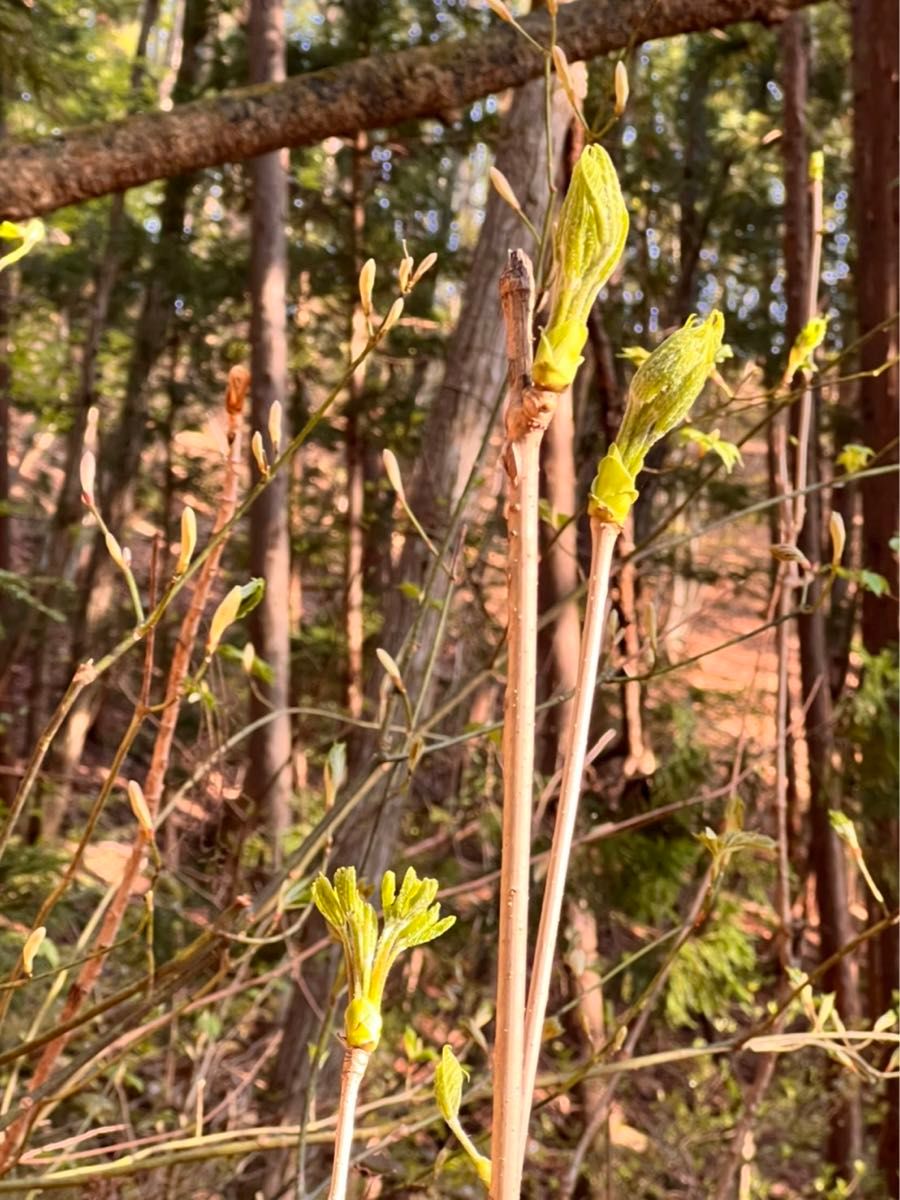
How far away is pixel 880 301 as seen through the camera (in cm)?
398

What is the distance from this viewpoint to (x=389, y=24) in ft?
25.7

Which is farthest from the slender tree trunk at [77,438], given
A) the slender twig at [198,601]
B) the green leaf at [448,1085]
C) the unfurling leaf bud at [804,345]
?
the green leaf at [448,1085]

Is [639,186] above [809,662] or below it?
above

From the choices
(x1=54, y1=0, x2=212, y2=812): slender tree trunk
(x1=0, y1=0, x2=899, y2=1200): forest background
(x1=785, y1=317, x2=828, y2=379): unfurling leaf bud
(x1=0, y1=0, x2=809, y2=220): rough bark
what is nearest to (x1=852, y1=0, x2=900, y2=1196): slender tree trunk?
(x1=0, y1=0, x2=899, y2=1200): forest background

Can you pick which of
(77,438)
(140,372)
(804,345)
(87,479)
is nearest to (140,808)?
(87,479)

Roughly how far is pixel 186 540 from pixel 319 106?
1.72 m

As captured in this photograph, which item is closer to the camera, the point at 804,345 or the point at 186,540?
the point at 186,540

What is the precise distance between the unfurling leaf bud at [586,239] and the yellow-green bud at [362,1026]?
283 millimetres

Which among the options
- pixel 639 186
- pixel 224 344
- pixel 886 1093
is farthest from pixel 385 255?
pixel 886 1093

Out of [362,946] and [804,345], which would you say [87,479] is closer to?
[362,946]

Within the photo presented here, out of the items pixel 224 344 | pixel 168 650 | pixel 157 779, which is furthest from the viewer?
pixel 224 344

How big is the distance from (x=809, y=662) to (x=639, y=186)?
4.09 m

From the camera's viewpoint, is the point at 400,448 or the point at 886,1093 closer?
the point at 886,1093

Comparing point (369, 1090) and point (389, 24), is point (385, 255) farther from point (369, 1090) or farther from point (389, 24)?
point (369, 1090)
